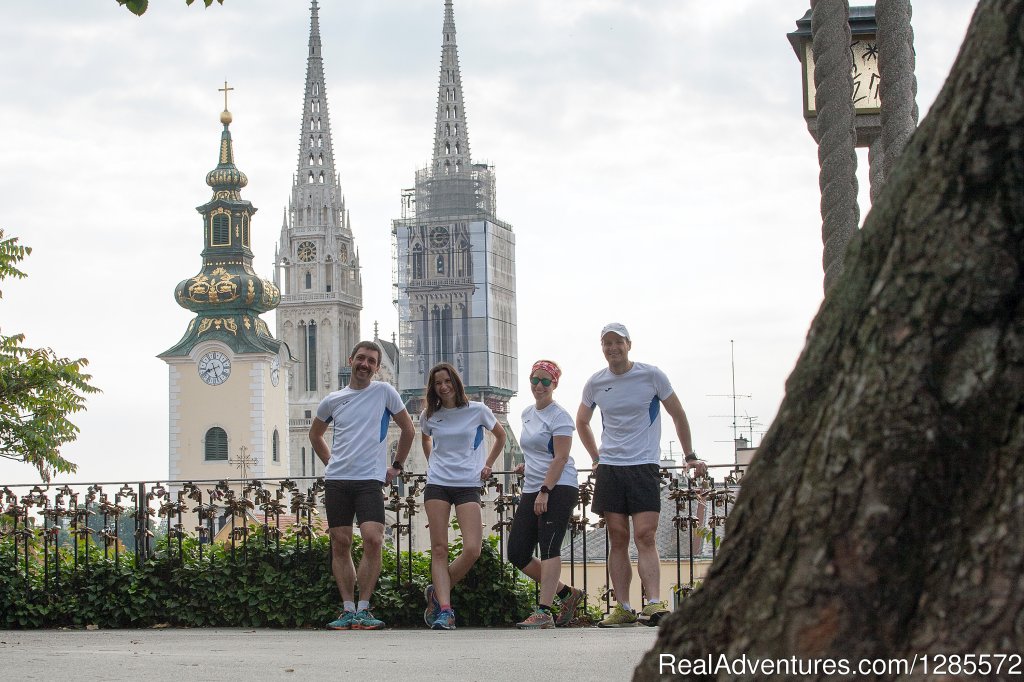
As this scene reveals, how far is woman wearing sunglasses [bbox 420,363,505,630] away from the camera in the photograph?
9.20 meters

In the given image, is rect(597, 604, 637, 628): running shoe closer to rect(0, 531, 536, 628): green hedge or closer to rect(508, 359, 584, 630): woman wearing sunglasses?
rect(508, 359, 584, 630): woman wearing sunglasses

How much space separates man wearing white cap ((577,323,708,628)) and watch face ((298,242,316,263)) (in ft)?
465

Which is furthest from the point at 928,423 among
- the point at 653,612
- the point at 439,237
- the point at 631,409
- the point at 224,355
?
the point at 439,237

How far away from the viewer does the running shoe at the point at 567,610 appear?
31.1 ft

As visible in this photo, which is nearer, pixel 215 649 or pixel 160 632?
pixel 215 649

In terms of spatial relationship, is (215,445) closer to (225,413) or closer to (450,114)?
(225,413)

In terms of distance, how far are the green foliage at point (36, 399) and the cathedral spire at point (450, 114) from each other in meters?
120

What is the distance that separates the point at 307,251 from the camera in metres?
149

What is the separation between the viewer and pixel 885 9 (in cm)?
633

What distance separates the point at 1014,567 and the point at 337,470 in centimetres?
697

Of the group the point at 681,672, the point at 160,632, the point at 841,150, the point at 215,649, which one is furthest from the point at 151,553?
the point at 681,672

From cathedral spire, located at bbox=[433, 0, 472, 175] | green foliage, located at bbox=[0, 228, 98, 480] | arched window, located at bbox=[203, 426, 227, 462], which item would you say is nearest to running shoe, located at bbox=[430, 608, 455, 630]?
green foliage, located at bbox=[0, 228, 98, 480]

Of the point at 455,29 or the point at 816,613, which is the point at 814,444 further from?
the point at 455,29

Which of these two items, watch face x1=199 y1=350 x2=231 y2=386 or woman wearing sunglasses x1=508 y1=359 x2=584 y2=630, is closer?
woman wearing sunglasses x1=508 y1=359 x2=584 y2=630
